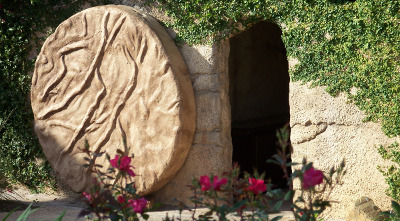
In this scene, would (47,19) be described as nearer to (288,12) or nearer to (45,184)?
(45,184)

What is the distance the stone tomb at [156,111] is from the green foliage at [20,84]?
0.45 m

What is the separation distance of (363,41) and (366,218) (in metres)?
1.43

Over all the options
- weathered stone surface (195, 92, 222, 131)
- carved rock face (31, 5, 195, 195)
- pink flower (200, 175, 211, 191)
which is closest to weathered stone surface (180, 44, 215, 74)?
carved rock face (31, 5, 195, 195)

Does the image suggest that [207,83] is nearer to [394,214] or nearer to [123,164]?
[394,214]

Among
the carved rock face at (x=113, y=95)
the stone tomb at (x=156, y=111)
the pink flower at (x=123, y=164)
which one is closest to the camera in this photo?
the pink flower at (x=123, y=164)

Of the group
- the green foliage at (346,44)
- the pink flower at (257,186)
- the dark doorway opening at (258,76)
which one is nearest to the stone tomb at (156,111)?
the green foliage at (346,44)

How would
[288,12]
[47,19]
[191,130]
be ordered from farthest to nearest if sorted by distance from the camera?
[47,19] < [191,130] < [288,12]

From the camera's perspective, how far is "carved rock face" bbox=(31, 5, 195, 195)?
196 inches

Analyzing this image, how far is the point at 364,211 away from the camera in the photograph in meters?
4.26

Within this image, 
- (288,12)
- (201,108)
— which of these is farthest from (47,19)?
(288,12)

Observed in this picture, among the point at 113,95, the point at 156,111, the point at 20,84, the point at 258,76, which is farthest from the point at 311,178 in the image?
the point at 258,76

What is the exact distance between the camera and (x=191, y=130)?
508 cm

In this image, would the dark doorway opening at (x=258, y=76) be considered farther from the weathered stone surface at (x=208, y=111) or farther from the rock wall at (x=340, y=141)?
the rock wall at (x=340, y=141)

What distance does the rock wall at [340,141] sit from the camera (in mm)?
4488
